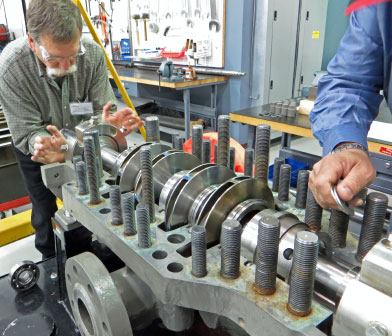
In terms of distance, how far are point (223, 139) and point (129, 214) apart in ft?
1.07

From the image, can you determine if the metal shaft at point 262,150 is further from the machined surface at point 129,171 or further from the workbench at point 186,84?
the workbench at point 186,84

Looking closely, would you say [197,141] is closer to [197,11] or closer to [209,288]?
[209,288]

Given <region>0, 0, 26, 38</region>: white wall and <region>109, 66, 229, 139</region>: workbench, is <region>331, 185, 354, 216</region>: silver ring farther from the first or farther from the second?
<region>0, 0, 26, 38</region>: white wall

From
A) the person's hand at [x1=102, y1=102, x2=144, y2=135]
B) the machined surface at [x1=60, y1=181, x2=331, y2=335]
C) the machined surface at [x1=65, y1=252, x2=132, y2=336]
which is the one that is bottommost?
the machined surface at [x1=65, y1=252, x2=132, y2=336]

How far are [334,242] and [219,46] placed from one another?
3407 mm

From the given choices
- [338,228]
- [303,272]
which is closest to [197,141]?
[338,228]

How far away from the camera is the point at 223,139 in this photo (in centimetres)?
85

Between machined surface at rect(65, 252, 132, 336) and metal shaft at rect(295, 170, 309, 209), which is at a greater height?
metal shaft at rect(295, 170, 309, 209)

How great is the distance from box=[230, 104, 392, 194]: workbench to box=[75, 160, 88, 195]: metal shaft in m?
1.19

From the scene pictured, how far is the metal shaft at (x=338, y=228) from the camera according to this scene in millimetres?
641

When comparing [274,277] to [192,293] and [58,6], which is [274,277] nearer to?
[192,293]

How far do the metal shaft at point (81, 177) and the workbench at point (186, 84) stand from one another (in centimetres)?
257

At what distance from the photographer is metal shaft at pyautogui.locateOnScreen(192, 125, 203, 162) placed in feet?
2.82

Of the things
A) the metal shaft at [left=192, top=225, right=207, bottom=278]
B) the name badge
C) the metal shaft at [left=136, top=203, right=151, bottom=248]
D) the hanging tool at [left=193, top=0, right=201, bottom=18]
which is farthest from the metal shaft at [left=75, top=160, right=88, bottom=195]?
the hanging tool at [left=193, top=0, right=201, bottom=18]
